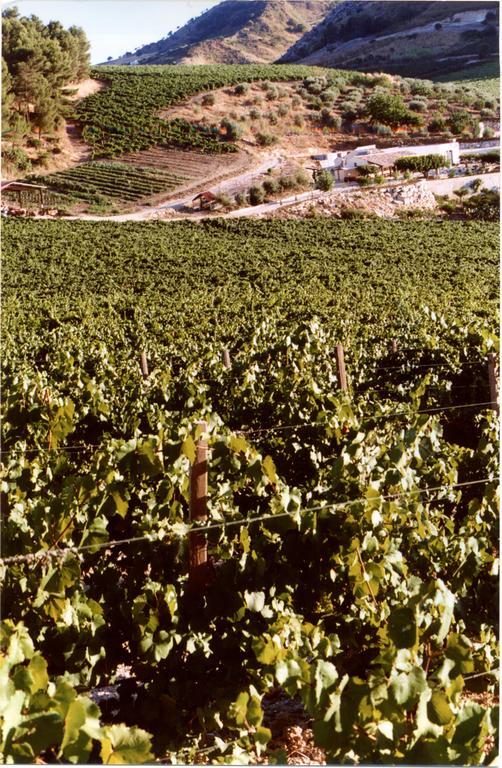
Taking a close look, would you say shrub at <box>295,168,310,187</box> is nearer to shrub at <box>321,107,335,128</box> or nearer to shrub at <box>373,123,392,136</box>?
shrub at <box>373,123,392,136</box>

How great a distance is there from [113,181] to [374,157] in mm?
20798

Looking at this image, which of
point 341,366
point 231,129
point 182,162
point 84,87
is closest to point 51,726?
point 341,366

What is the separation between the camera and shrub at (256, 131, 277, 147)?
57188 mm

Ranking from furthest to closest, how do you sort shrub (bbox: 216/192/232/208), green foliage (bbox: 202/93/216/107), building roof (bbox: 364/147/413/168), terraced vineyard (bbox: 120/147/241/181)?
green foliage (bbox: 202/93/216/107) → terraced vineyard (bbox: 120/147/241/181) → building roof (bbox: 364/147/413/168) → shrub (bbox: 216/192/232/208)

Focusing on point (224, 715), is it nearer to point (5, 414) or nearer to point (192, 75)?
point (5, 414)

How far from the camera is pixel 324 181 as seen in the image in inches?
1809

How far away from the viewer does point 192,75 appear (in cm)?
8169

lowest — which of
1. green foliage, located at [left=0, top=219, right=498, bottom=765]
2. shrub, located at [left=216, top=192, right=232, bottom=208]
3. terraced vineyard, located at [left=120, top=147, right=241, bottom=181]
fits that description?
green foliage, located at [left=0, top=219, right=498, bottom=765]

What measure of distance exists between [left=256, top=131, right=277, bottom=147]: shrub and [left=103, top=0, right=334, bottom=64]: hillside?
84.2 meters

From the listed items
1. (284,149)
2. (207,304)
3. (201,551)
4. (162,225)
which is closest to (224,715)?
(201,551)

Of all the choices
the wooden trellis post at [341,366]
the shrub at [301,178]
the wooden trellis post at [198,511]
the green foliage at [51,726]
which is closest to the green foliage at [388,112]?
the shrub at [301,178]

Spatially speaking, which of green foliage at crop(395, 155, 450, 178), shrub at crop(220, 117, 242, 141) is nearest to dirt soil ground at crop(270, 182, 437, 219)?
green foliage at crop(395, 155, 450, 178)

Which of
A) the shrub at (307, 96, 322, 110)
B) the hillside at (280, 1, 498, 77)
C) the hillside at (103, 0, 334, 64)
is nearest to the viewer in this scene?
the shrub at (307, 96, 322, 110)

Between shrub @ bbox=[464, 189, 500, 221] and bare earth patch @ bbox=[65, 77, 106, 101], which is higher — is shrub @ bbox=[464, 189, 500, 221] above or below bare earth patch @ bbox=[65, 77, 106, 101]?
below
